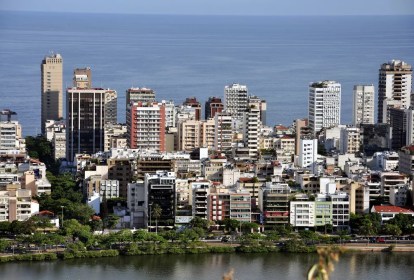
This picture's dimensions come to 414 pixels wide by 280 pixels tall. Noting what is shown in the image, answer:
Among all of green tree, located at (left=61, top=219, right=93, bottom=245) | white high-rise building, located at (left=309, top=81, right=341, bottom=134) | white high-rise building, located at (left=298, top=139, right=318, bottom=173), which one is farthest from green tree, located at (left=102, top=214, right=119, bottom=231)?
white high-rise building, located at (left=309, top=81, right=341, bottom=134)

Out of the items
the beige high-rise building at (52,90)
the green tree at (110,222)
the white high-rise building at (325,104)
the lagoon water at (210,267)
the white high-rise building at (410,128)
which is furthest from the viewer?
the beige high-rise building at (52,90)

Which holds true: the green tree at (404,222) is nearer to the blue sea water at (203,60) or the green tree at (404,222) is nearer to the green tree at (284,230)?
the green tree at (284,230)

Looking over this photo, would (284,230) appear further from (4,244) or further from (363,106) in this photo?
(363,106)

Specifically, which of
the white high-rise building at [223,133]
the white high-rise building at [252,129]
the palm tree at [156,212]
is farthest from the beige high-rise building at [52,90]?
the palm tree at [156,212]

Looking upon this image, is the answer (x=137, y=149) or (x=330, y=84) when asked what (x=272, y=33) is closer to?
(x=330, y=84)

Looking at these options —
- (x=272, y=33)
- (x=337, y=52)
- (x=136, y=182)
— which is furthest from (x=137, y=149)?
(x=272, y=33)

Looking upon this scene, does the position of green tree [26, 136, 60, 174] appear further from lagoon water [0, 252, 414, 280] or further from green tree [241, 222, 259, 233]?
lagoon water [0, 252, 414, 280]
